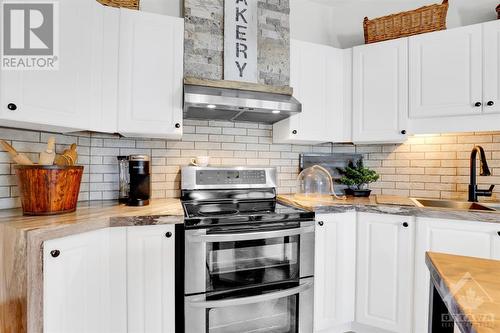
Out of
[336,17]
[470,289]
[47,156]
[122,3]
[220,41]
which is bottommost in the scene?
[470,289]

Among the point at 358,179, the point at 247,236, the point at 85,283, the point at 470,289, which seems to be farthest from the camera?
the point at 358,179

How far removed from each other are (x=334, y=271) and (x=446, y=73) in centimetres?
159

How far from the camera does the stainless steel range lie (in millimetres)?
1517

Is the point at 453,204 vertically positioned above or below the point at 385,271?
above

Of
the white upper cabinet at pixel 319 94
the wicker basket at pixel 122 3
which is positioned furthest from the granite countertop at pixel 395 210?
the wicker basket at pixel 122 3

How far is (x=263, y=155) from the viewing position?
8.16 feet

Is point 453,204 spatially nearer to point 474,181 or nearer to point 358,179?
point 474,181

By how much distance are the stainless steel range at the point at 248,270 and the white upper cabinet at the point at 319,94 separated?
2.39 ft

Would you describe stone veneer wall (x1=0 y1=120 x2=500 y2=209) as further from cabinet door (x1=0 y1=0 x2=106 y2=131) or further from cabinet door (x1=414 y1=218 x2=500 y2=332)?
cabinet door (x1=414 y1=218 x2=500 y2=332)

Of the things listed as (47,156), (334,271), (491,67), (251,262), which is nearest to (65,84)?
(47,156)

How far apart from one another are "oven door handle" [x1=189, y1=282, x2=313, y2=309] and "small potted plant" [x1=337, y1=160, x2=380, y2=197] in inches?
39.3

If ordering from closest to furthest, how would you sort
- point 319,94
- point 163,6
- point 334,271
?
1. point 334,271
2. point 163,6
3. point 319,94

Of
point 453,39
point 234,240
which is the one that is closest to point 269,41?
point 453,39

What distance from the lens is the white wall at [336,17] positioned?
253 cm
